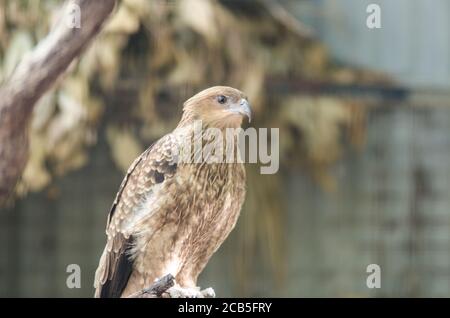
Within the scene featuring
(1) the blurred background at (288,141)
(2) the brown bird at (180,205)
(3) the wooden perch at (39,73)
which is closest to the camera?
(2) the brown bird at (180,205)

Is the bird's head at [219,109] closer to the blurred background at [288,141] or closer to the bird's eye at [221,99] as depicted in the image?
the bird's eye at [221,99]

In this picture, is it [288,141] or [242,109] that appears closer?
[242,109]

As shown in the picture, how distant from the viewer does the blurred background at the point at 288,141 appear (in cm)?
272

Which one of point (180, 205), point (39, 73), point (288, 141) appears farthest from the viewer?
point (288, 141)

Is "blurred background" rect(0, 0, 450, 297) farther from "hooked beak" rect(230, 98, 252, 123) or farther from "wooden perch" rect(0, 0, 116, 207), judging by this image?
"hooked beak" rect(230, 98, 252, 123)

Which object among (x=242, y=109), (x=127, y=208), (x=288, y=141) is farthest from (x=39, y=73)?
(x=288, y=141)

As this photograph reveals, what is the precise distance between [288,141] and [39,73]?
4.13ft

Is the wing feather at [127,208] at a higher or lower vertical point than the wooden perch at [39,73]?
lower

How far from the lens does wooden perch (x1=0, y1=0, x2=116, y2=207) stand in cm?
193

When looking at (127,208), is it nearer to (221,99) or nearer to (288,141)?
(221,99)

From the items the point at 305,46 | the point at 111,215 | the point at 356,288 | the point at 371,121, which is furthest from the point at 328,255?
the point at 111,215

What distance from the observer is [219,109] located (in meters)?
1.86

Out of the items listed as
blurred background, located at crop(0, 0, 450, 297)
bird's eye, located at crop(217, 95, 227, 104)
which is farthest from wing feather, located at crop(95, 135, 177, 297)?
blurred background, located at crop(0, 0, 450, 297)

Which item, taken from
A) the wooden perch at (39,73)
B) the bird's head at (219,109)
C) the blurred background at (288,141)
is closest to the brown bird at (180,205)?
the bird's head at (219,109)
